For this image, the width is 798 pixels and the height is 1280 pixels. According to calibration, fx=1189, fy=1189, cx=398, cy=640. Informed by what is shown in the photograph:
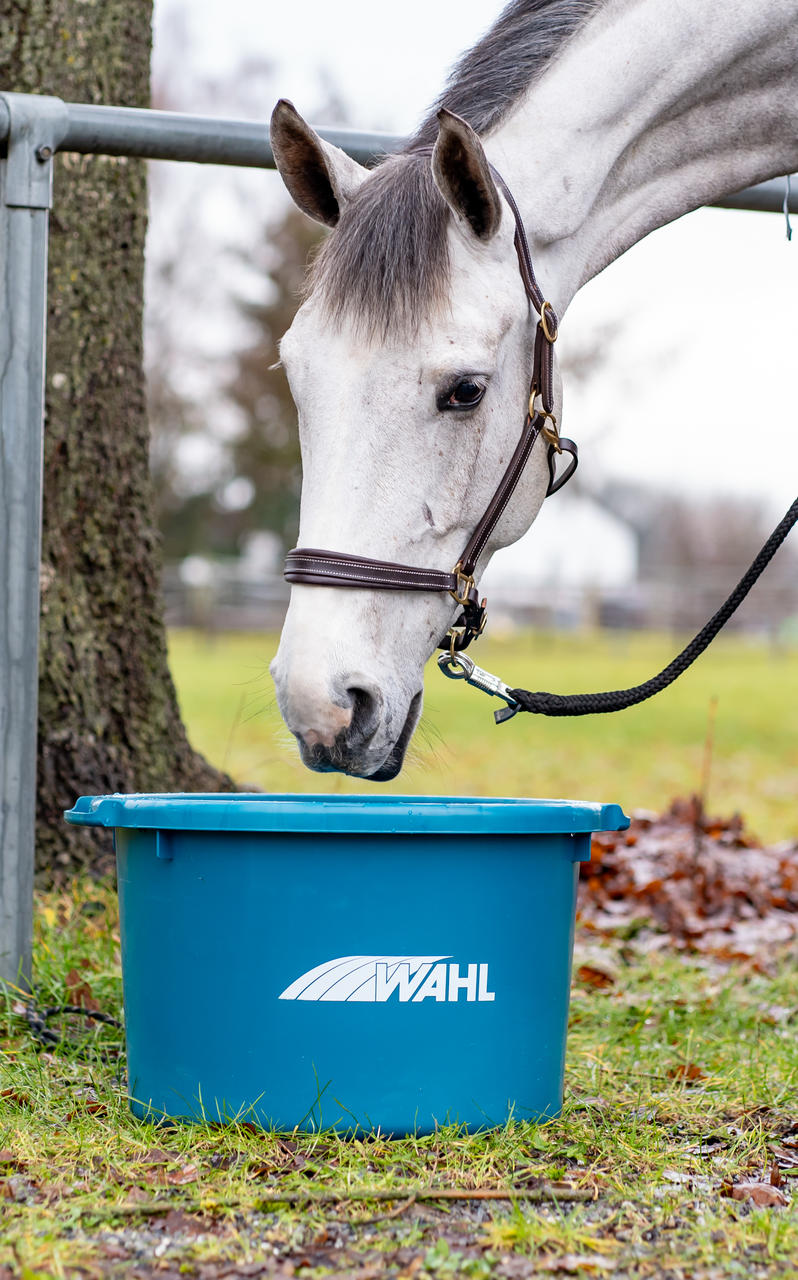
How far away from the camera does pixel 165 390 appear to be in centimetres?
2180

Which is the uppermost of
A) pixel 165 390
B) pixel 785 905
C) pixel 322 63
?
pixel 322 63

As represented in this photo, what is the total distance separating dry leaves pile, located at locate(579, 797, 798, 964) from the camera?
376 centimetres

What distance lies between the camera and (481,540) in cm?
207

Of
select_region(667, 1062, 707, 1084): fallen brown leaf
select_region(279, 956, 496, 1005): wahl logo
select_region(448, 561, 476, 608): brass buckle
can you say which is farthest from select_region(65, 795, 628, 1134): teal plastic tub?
select_region(667, 1062, 707, 1084): fallen brown leaf

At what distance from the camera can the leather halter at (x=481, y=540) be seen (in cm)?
184

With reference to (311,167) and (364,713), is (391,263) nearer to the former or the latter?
(311,167)

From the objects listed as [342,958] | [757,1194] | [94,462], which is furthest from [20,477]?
[757,1194]

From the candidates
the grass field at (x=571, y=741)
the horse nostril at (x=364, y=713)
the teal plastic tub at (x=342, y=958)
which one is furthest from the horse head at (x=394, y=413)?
the grass field at (x=571, y=741)

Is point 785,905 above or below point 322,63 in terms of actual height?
below

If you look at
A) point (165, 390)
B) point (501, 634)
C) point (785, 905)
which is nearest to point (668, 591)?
point (501, 634)

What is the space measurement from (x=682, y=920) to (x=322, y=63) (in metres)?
20.3

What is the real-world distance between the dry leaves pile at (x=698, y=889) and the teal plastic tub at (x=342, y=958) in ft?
6.09

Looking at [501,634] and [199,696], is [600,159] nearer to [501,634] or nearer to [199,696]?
[199,696]

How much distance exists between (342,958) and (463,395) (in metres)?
0.94
